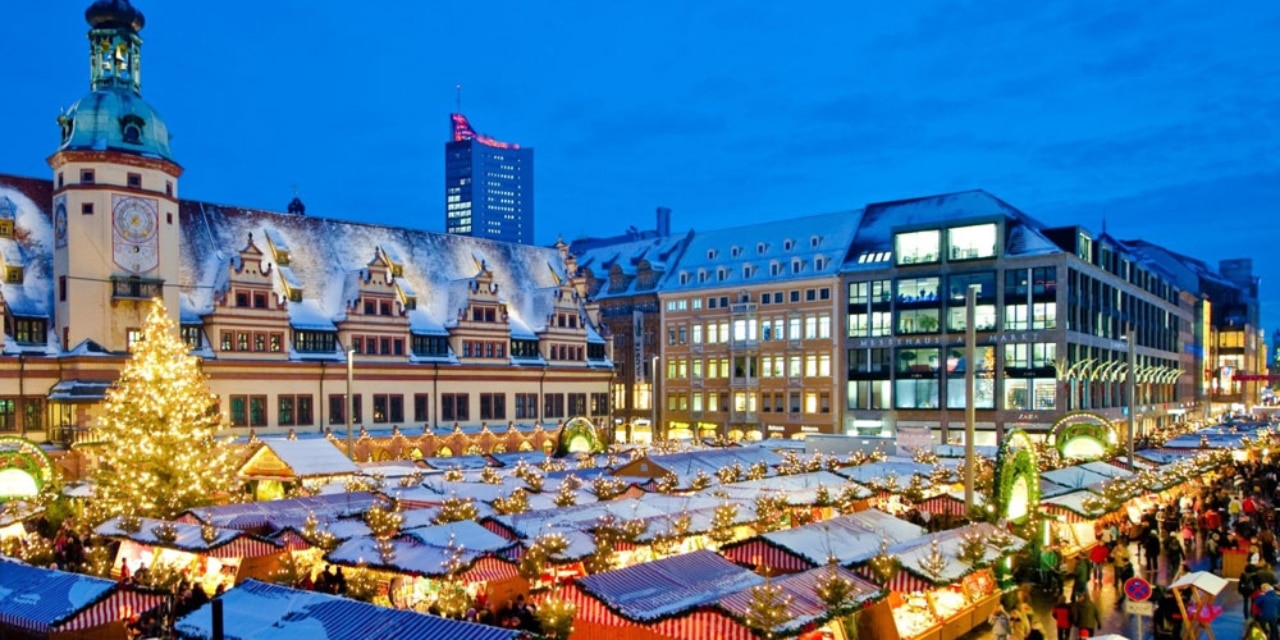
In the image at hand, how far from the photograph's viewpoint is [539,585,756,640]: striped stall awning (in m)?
15.3

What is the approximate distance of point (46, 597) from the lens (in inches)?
687

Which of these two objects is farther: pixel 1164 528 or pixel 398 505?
pixel 1164 528

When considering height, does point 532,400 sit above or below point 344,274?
below

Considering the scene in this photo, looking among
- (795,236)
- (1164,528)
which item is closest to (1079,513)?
(1164,528)

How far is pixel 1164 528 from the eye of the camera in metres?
32.7

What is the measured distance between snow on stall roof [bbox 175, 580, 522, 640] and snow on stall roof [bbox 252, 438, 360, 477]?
1893 centimetres

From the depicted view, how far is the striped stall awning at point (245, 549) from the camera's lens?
2370 cm

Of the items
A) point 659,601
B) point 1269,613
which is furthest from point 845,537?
point 1269,613

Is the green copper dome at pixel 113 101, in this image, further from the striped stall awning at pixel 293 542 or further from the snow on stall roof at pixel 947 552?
the snow on stall roof at pixel 947 552

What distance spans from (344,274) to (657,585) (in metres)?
46.3

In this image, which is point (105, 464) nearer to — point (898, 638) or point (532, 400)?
point (898, 638)

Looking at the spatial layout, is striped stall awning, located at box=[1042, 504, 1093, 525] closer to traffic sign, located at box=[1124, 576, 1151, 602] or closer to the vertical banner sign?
traffic sign, located at box=[1124, 576, 1151, 602]

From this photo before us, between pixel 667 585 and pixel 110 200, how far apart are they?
39.7 metres

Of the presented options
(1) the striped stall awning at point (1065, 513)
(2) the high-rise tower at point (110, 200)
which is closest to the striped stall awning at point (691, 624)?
(1) the striped stall awning at point (1065, 513)
